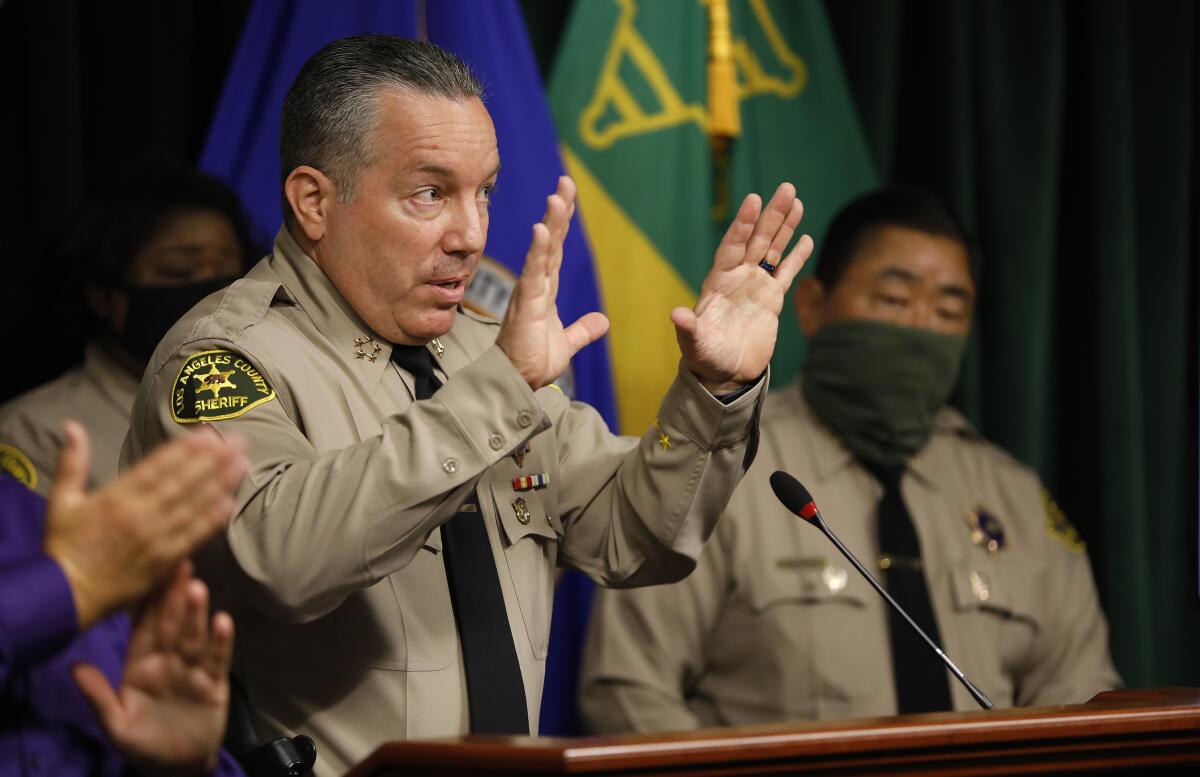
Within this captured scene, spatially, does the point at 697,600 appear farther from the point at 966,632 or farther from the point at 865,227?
the point at 865,227

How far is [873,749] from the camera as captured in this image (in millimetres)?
1320

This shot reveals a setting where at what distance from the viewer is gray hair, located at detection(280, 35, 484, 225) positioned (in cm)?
180

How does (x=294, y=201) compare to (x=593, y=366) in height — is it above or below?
above

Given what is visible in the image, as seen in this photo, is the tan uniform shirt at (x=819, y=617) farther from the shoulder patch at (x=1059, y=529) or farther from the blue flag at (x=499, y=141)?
the blue flag at (x=499, y=141)

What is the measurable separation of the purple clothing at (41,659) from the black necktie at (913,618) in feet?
5.04

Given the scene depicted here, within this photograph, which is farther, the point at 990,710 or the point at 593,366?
the point at 593,366

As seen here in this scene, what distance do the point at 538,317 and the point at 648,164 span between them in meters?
1.60

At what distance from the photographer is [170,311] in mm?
2707

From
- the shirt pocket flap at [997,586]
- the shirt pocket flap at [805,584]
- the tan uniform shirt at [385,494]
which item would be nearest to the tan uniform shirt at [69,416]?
the tan uniform shirt at [385,494]

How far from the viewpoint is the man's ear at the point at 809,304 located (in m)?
3.14

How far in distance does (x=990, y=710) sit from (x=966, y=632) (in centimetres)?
137

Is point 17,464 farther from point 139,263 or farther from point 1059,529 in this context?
point 1059,529

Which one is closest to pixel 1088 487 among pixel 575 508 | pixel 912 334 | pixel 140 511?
pixel 912 334

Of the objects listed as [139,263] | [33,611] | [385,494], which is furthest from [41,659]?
[139,263]
